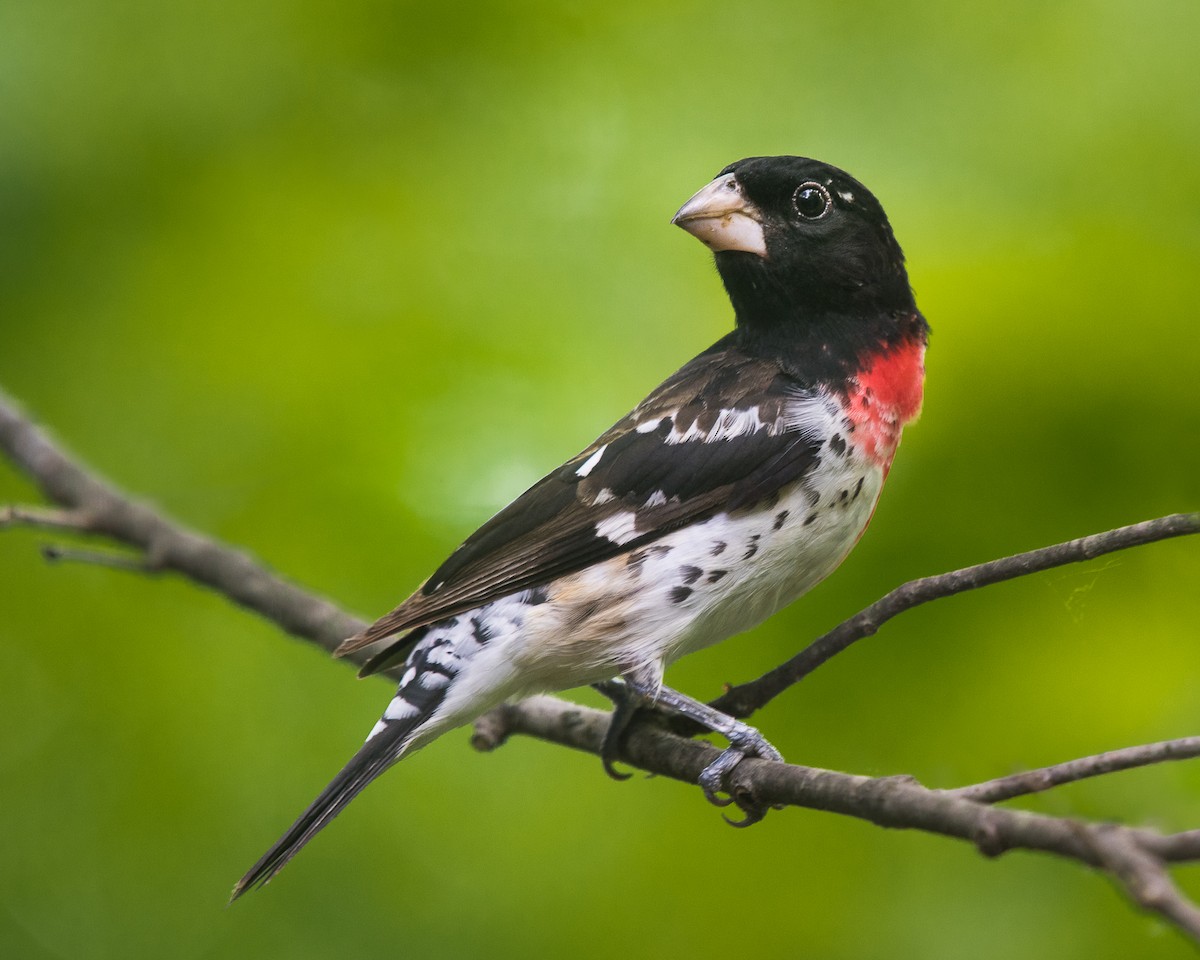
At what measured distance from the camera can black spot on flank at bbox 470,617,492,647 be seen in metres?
3.17

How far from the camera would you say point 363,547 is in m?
3.76

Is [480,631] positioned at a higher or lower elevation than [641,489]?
lower

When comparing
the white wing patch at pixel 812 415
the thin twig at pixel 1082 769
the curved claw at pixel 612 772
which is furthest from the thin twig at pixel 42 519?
the thin twig at pixel 1082 769

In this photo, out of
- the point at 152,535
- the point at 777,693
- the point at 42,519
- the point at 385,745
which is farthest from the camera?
the point at 152,535

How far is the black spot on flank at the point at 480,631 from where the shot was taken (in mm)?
3172

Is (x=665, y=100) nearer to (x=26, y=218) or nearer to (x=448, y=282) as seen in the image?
(x=448, y=282)

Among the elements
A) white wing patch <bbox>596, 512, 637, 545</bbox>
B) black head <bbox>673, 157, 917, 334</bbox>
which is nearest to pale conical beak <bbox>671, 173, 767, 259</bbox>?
black head <bbox>673, 157, 917, 334</bbox>

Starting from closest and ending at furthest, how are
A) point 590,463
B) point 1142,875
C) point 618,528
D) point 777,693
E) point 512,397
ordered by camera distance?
1. point 1142,875
2. point 777,693
3. point 618,528
4. point 590,463
5. point 512,397

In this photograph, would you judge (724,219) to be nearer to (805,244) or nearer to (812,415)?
(805,244)

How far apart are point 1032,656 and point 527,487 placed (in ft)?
4.40

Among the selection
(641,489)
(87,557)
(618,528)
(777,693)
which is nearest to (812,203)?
(641,489)

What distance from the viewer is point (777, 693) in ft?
8.93

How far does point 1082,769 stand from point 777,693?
0.92m

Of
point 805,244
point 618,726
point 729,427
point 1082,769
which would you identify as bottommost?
point 618,726
